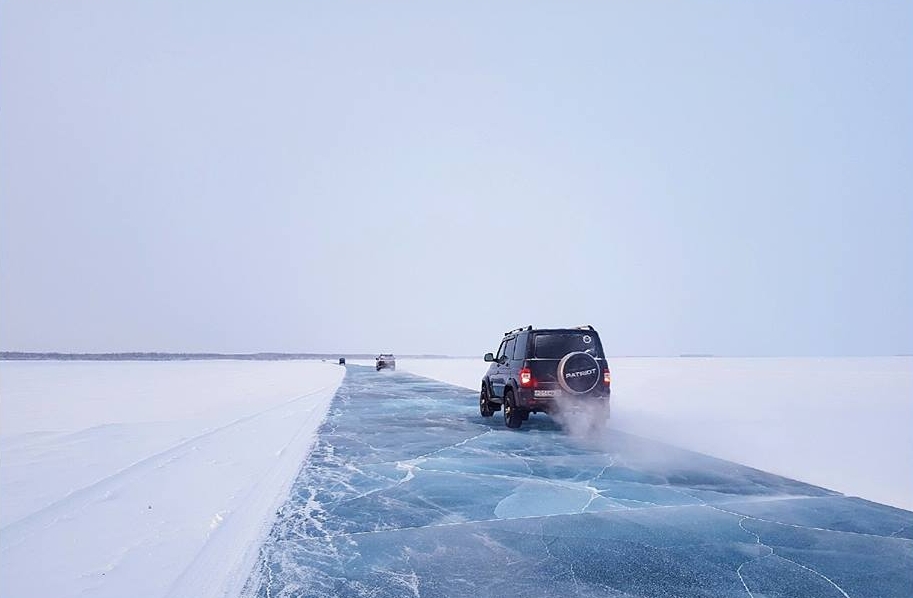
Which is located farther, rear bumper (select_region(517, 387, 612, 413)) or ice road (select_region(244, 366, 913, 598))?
rear bumper (select_region(517, 387, 612, 413))

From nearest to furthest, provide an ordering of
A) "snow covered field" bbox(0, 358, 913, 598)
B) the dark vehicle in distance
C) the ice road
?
the ice road → "snow covered field" bbox(0, 358, 913, 598) → the dark vehicle in distance

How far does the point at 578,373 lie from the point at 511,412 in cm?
210

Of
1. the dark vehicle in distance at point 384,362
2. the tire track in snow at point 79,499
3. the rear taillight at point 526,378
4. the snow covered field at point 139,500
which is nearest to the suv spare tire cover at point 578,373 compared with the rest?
the rear taillight at point 526,378

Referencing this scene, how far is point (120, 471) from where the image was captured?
7930 mm

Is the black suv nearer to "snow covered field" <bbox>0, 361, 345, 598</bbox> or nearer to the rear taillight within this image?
the rear taillight

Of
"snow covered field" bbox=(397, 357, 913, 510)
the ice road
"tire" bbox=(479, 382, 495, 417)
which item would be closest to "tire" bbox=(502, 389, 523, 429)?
"tire" bbox=(479, 382, 495, 417)

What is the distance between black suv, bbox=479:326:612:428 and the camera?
11.2m

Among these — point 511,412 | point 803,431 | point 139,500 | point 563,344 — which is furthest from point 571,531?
point 803,431

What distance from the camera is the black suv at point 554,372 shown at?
440 inches

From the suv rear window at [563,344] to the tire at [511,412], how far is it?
1270 millimetres

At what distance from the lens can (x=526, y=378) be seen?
38.0ft

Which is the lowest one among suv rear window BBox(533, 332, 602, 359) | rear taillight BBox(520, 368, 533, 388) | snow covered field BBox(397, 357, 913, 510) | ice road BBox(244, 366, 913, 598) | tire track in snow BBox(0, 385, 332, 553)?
tire track in snow BBox(0, 385, 332, 553)

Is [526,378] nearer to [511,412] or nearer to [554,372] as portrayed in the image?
[554,372]

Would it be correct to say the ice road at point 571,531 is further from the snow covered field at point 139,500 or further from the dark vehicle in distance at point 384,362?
the dark vehicle in distance at point 384,362
